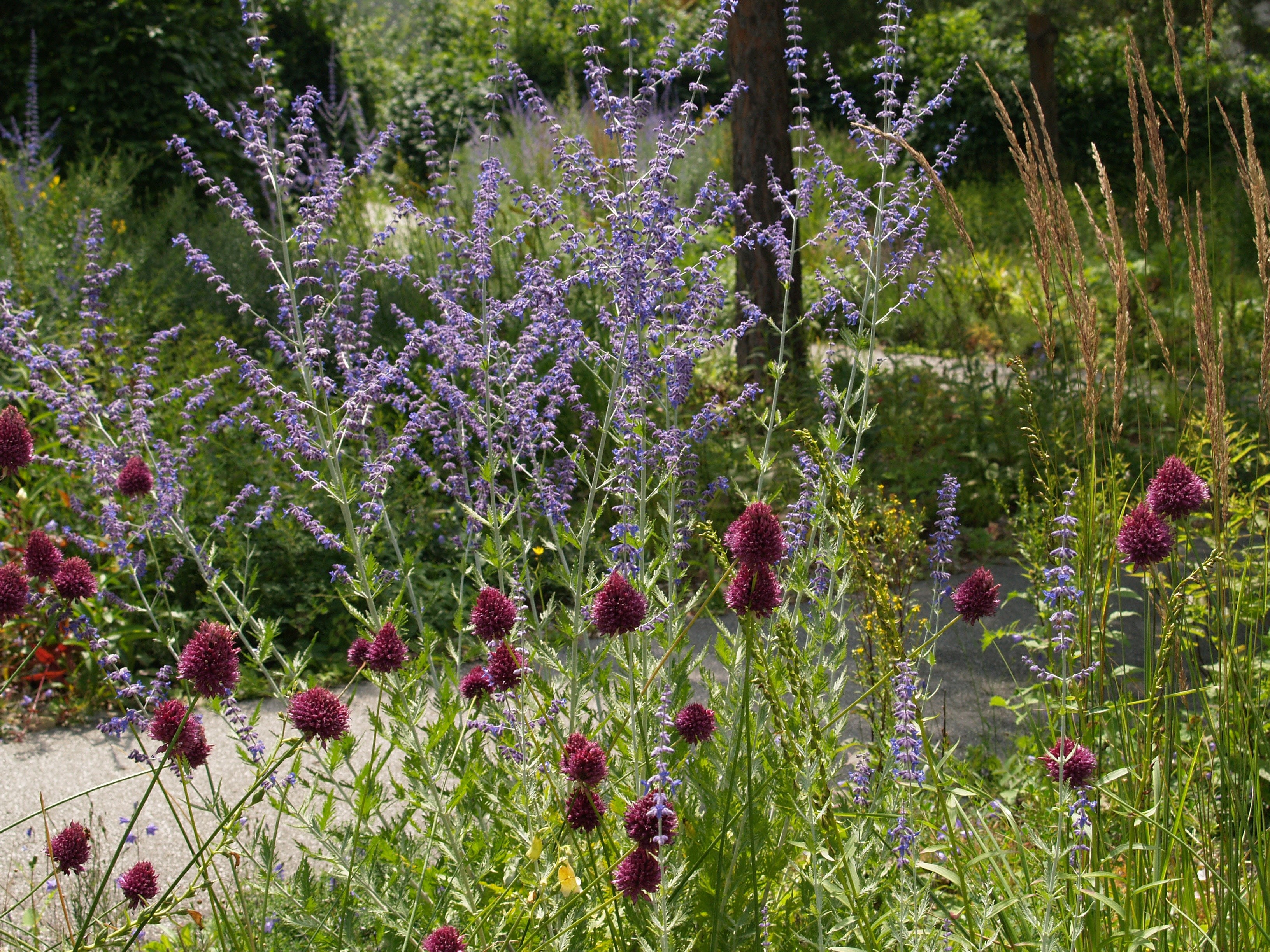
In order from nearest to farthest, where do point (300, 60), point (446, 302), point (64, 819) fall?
point (446, 302) → point (64, 819) → point (300, 60)

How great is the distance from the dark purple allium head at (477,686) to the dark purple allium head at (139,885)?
2.40ft

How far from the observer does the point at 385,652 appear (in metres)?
1.94

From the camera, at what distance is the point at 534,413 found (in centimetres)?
283

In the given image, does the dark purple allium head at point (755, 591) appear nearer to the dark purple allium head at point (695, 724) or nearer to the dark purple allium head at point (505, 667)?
the dark purple allium head at point (695, 724)

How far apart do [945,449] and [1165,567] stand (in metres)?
2.19

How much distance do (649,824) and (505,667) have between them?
523mm

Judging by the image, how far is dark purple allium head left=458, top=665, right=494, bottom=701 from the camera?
2137 mm

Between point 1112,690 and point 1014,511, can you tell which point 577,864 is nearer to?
point 1112,690

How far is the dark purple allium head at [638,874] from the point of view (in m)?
1.50

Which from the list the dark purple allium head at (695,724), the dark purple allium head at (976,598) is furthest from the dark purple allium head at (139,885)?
the dark purple allium head at (976,598)

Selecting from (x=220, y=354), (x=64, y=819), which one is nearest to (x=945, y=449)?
(x=220, y=354)

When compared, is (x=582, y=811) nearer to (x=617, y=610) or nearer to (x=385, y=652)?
(x=617, y=610)

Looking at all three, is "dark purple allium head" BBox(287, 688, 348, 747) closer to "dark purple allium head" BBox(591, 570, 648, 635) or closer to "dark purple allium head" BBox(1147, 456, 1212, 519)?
"dark purple allium head" BBox(591, 570, 648, 635)

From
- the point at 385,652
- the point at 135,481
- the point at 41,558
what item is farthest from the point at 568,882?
the point at 135,481
